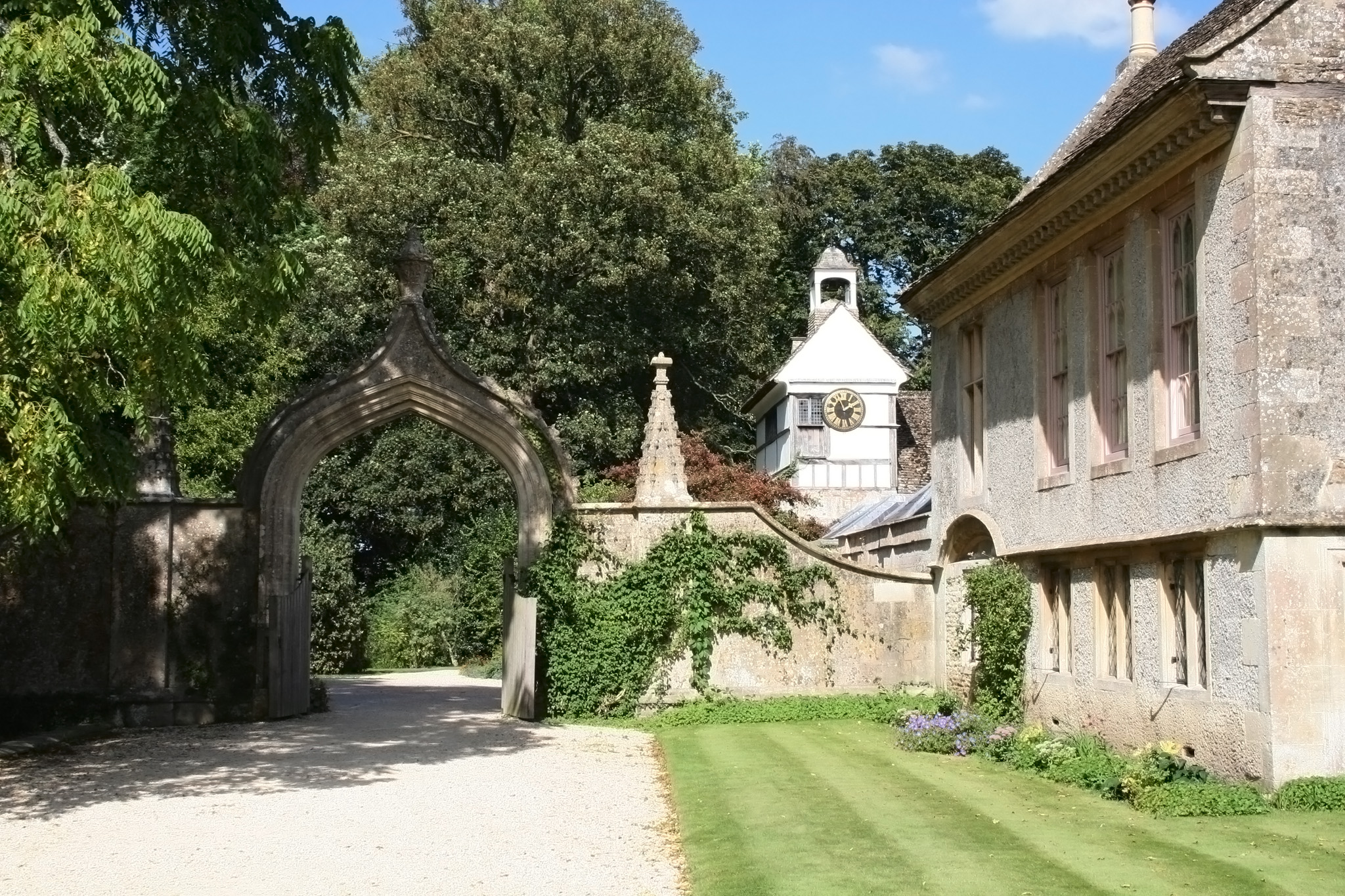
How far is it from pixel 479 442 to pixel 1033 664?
7777 millimetres

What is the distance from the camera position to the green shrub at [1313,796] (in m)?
9.71

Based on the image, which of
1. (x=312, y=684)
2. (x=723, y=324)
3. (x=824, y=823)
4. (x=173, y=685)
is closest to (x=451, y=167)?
(x=723, y=324)

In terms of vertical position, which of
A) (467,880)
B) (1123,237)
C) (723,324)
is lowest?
(467,880)

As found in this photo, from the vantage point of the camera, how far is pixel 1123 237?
502 inches

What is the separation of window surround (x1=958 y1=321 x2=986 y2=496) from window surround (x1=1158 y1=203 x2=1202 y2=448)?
186 inches

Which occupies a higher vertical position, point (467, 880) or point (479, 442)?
point (479, 442)

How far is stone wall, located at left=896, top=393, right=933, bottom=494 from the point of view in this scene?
151 feet

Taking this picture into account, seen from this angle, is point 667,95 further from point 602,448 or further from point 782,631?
point 782,631

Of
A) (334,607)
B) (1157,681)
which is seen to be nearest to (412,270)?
(1157,681)

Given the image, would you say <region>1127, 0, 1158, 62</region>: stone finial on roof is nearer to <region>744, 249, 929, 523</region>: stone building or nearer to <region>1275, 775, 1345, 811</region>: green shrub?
<region>1275, 775, 1345, 811</region>: green shrub

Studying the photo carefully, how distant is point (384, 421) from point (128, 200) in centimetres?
897

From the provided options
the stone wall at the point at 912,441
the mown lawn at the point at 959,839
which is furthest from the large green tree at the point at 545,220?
the mown lawn at the point at 959,839

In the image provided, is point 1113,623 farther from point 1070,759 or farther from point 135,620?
point 135,620

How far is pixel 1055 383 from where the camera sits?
1452cm
